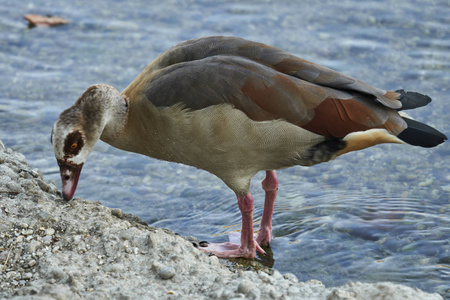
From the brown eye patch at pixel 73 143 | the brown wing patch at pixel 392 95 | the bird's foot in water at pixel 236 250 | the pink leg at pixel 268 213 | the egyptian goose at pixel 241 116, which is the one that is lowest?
the bird's foot in water at pixel 236 250

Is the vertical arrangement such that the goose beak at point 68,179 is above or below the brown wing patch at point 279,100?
below

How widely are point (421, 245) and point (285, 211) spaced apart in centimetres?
142

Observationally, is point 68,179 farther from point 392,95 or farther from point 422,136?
point 422,136

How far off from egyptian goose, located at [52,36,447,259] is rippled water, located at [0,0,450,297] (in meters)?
0.97

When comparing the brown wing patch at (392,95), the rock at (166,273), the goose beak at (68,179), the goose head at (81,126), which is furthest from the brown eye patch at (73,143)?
the brown wing patch at (392,95)

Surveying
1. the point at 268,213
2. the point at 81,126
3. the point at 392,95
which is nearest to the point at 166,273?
the point at 81,126

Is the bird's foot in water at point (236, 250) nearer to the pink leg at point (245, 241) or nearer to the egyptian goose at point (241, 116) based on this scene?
the pink leg at point (245, 241)

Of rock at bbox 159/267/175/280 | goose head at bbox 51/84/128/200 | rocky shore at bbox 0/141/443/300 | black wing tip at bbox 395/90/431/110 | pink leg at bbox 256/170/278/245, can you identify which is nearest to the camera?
rocky shore at bbox 0/141/443/300

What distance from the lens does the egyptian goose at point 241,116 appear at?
17.3 feet

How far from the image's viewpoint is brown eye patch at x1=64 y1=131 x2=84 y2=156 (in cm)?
522

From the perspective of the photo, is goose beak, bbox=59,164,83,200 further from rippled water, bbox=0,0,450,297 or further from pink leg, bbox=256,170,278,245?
pink leg, bbox=256,170,278,245

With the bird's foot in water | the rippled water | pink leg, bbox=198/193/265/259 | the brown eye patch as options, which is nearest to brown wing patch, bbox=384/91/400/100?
the rippled water

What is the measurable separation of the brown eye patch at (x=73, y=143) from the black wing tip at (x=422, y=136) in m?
2.66

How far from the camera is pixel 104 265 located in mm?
4434
